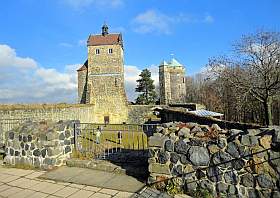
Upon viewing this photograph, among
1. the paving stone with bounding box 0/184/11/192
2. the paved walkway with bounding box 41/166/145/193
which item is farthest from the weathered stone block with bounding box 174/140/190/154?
the paving stone with bounding box 0/184/11/192

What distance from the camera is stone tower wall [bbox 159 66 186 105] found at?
60406mm

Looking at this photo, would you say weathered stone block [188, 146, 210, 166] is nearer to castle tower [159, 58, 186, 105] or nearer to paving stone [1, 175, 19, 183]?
paving stone [1, 175, 19, 183]

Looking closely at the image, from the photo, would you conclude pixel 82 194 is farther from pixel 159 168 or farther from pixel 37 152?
pixel 37 152

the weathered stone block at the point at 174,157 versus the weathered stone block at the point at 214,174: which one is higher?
the weathered stone block at the point at 174,157

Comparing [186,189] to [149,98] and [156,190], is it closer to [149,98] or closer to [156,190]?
[156,190]

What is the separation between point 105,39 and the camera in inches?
1881

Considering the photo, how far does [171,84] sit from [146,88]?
887 centimetres

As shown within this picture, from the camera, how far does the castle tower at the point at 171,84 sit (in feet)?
198

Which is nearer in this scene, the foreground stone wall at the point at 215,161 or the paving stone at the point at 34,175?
the foreground stone wall at the point at 215,161

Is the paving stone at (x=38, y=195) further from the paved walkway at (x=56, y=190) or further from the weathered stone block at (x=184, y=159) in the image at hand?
the weathered stone block at (x=184, y=159)

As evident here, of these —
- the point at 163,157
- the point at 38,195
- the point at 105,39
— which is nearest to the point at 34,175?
the point at 38,195

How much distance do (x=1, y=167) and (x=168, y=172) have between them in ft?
16.8

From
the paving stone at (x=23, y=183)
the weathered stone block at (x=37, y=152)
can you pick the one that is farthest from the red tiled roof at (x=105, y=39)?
the paving stone at (x=23, y=183)

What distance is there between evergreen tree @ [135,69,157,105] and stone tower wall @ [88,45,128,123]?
399 inches
